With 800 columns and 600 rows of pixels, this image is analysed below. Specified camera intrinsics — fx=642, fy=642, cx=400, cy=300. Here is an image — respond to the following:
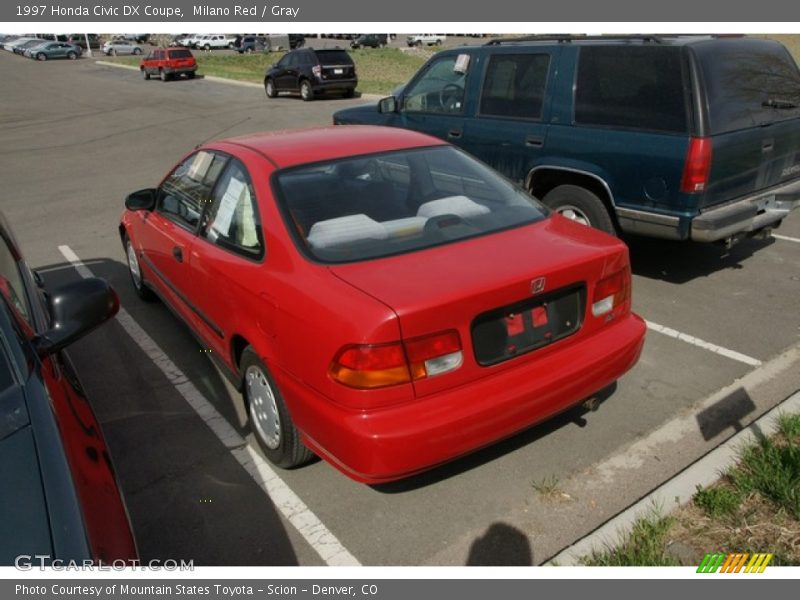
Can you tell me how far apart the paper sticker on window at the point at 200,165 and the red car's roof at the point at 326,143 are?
183mm

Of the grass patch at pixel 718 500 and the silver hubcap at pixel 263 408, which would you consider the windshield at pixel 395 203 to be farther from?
the grass patch at pixel 718 500

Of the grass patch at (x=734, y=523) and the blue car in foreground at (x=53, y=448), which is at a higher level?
the blue car in foreground at (x=53, y=448)

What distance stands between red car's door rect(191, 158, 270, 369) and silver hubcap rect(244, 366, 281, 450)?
23cm

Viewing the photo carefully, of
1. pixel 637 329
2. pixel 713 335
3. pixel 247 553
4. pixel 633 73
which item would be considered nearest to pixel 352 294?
pixel 247 553

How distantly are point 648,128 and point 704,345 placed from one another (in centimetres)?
169

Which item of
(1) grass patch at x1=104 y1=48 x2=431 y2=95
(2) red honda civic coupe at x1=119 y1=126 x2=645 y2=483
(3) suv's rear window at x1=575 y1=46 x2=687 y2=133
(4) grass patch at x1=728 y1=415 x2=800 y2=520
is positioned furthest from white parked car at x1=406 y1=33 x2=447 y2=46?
(4) grass patch at x1=728 y1=415 x2=800 y2=520

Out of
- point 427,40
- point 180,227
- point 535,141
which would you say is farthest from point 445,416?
point 427,40

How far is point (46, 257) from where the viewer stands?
700 cm

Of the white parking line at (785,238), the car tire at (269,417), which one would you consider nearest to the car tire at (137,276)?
the car tire at (269,417)

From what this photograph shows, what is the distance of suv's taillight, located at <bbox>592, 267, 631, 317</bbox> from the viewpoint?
10.1 feet

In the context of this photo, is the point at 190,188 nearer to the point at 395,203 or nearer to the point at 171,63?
the point at 395,203

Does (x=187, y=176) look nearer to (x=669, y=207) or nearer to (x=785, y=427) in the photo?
(x=669, y=207)

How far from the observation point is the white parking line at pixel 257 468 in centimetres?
284

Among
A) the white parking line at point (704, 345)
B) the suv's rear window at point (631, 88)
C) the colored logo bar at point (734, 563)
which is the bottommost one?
the colored logo bar at point (734, 563)
